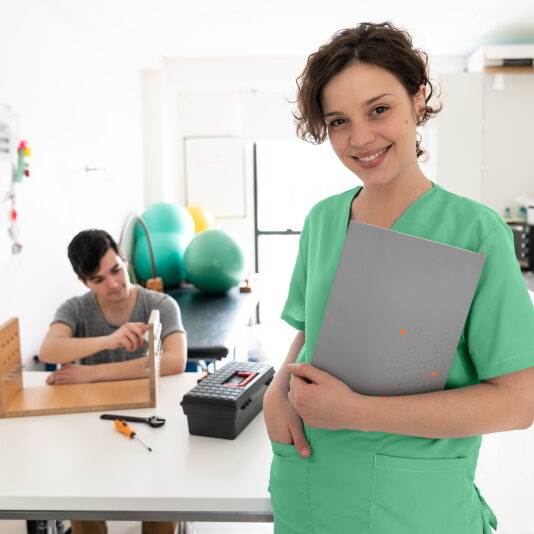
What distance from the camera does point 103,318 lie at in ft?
6.80

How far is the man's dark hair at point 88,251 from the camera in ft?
6.59

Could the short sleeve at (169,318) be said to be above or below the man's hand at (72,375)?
above

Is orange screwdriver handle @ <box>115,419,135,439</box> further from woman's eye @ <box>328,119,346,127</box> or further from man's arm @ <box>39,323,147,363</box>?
woman's eye @ <box>328,119,346,127</box>

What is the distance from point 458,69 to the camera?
530 centimetres

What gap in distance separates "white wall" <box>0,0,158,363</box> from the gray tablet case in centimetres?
223

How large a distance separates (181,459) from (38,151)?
2.29 meters

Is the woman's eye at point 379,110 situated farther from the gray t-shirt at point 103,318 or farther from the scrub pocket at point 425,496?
the gray t-shirt at point 103,318

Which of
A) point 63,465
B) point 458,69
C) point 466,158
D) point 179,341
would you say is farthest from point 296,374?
point 458,69

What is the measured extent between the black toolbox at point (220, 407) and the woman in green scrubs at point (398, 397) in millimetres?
404

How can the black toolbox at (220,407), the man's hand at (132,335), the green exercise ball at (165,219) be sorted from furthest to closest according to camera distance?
the green exercise ball at (165,219) → the man's hand at (132,335) → the black toolbox at (220,407)

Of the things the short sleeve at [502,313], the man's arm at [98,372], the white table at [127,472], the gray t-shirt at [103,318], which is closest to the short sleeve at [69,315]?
the gray t-shirt at [103,318]

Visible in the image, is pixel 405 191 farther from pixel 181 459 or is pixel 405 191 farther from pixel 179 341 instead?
pixel 179 341

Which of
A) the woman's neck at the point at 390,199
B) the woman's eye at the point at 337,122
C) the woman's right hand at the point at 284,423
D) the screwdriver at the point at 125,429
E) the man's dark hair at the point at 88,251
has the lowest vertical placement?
the screwdriver at the point at 125,429

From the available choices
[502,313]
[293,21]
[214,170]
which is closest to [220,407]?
[502,313]
